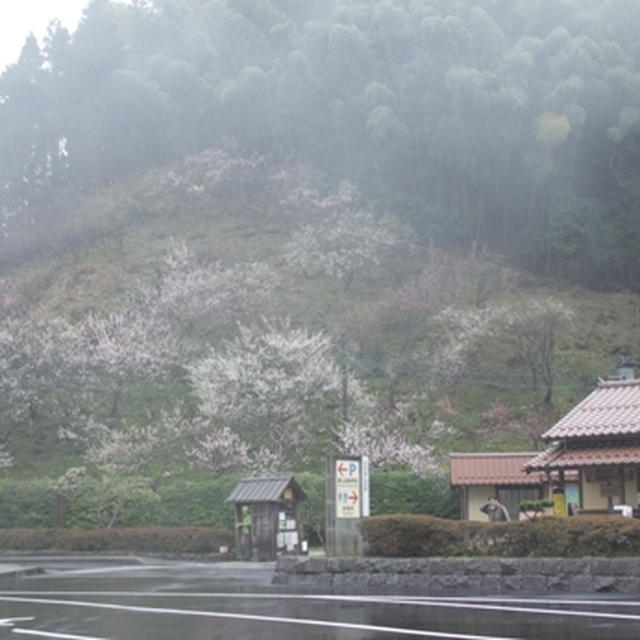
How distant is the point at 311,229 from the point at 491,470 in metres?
29.9

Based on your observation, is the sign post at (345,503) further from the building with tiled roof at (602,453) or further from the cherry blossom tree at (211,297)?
the cherry blossom tree at (211,297)

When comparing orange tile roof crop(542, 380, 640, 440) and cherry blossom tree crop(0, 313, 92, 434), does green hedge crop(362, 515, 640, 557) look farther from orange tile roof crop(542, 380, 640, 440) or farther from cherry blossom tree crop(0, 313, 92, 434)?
cherry blossom tree crop(0, 313, 92, 434)

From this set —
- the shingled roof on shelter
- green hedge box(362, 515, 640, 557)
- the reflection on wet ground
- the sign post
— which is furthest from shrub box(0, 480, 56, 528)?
green hedge box(362, 515, 640, 557)

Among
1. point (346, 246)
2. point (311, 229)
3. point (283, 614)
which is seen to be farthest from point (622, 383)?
point (311, 229)

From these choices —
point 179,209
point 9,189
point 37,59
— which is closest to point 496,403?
point 179,209

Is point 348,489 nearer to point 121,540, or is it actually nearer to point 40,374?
point 121,540

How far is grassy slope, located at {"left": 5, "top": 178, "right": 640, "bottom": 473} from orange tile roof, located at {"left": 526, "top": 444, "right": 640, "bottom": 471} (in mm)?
17242

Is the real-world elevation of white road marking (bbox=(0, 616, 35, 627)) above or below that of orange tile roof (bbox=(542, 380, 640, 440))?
below

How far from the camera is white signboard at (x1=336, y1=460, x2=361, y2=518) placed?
1902 cm

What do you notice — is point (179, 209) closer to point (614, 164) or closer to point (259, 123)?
point (259, 123)

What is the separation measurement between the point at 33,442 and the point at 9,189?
27.2 metres

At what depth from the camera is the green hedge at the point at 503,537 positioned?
15359 millimetres

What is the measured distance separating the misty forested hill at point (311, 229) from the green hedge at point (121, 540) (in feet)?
18.1

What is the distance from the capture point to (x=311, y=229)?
185 ft
